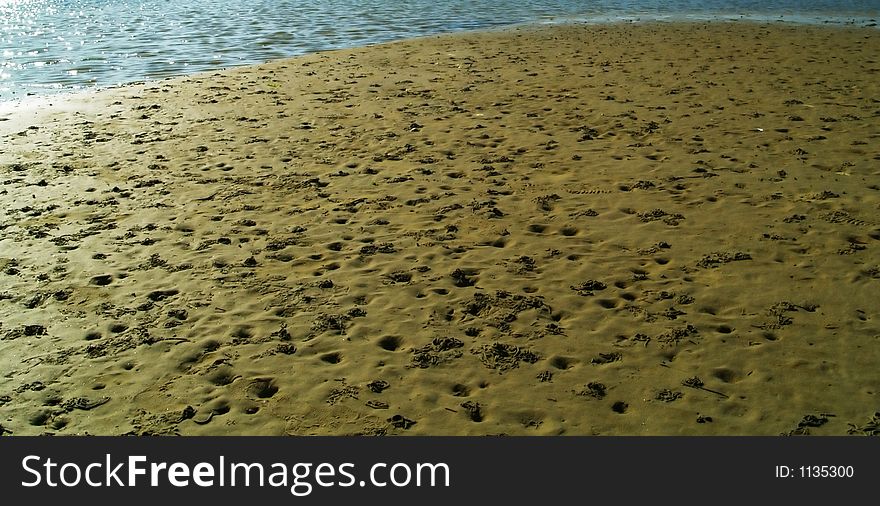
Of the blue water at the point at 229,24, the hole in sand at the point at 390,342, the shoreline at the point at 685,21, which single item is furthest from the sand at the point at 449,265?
the shoreline at the point at 685,21

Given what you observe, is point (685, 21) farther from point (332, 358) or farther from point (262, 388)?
point (262, 388)

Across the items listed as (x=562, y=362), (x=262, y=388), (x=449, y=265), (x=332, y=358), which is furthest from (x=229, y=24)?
(x=562, y=362)

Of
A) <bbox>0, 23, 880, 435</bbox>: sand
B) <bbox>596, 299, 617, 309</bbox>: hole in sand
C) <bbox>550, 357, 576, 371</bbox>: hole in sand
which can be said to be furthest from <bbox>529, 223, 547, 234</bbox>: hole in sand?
<bbox>550, 357, 576, 371</bbox>: hole in sand

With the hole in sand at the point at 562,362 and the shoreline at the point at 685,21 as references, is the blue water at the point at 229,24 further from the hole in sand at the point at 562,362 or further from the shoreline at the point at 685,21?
the hole in sand at the point at 562,362

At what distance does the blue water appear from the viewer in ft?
60.2

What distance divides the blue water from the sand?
5275 mm

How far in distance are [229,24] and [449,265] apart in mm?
20965

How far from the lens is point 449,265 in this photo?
7.39 metres

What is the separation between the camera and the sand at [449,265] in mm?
5402

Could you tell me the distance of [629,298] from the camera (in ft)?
22.0
